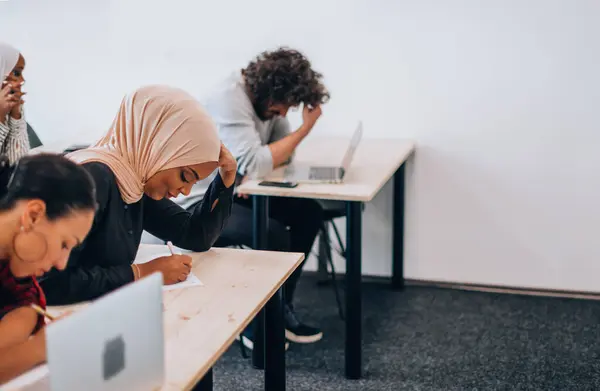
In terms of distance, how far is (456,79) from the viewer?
3.54 meters

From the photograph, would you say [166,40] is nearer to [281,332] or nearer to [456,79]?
[456,79]

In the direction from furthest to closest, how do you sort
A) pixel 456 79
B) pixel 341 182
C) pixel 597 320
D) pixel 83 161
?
pixel 456 79 → pixel 597 320 → pixel 341 182 → pixel 83 161

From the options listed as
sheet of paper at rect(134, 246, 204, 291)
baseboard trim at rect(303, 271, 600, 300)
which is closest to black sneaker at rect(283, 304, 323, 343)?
baseboard trim at rect(303, 271, 600, 300)

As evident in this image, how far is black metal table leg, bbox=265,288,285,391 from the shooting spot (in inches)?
75.7

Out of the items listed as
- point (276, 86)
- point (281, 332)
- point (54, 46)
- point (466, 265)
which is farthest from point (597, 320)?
point (54, 46)

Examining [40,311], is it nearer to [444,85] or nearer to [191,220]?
[191,220]

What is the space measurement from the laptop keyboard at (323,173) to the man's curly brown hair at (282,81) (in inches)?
10.2

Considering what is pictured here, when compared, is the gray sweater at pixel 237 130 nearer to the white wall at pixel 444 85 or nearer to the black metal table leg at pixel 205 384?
the white wall at pixel 444 85

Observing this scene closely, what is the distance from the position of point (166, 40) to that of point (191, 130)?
2.03m

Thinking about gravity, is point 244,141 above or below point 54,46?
below

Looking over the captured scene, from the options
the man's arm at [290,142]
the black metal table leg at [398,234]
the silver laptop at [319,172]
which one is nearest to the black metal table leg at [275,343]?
the silver laptop at [319,172]

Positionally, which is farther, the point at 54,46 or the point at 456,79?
the point at 54,46

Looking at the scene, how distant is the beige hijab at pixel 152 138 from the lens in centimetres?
188

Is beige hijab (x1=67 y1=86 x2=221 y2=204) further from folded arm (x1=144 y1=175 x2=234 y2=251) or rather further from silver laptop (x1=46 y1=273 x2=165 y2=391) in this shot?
silver laptop (x1=46 y1=273 x2=165 y2=391)
